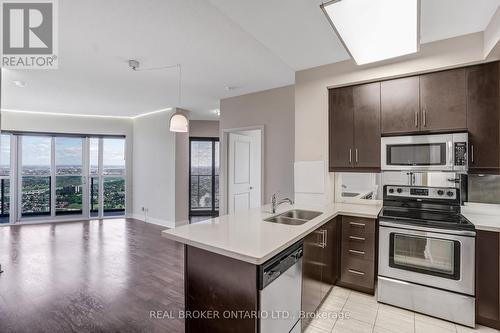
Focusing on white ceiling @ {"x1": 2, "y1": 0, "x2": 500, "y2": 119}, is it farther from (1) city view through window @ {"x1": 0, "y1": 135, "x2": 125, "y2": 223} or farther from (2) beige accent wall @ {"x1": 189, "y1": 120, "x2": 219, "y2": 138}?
(2) beige accent wall @ {"x1": 189, "y1": 120, "x2": 219, "y2": 138}

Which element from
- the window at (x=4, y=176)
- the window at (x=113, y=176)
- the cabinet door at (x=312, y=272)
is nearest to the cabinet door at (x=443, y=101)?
the cabinet door at (x=312, y=272)

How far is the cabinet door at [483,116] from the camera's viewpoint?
2.30 meters

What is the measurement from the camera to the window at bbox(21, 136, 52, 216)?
242 inches

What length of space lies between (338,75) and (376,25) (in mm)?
1567

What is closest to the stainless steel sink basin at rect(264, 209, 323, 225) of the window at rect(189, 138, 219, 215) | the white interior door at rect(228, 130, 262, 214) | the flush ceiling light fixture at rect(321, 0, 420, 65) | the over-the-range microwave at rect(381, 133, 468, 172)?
the over-the-range microwave at rect(381, 133, 468, 172)

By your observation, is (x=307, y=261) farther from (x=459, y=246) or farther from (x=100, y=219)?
(x=100, y=219)

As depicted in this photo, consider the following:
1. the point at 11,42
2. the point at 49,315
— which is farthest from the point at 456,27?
the point at 49,315

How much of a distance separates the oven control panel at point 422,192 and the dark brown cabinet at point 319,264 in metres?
0.78

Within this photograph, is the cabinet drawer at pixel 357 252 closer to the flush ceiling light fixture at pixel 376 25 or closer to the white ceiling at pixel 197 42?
the flush ceiling light fixture at pixel 376 25

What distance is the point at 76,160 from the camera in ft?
21.5

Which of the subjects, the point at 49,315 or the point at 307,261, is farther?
the point at 49,315

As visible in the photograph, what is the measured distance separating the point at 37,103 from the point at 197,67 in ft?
13.9

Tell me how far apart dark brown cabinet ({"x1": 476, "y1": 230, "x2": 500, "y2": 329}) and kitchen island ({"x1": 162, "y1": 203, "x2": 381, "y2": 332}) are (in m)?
1.47

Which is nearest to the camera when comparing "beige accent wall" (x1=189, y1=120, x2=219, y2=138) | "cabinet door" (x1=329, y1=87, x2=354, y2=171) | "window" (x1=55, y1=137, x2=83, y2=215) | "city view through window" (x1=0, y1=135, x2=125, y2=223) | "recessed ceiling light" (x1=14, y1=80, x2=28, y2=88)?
"cabinet door" (x1=329, y1=87, x2=354, y2=171)
